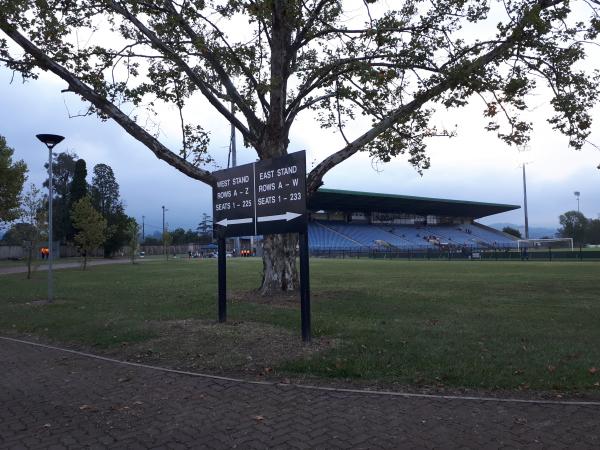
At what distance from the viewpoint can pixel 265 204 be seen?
829 cm

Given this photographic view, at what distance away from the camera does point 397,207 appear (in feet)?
279

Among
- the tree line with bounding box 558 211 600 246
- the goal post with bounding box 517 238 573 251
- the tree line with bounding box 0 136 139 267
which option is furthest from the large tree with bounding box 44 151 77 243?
the tree line with bounding box 558 211 600 246

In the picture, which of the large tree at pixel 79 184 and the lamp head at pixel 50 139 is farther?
the large tree at pixel 79 184

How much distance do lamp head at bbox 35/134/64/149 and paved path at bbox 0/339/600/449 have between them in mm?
8850

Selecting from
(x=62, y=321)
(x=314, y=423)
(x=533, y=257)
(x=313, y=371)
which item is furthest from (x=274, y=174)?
(x=533, y=257)

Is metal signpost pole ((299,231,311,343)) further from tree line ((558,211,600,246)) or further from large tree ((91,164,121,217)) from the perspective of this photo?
tree line ((558,211,600,246))

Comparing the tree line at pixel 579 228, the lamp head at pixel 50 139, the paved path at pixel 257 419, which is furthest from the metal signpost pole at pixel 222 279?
the tree line at pixel 579 228

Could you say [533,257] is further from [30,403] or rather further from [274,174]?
[30,403]

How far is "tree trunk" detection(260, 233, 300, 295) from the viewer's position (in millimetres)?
13000

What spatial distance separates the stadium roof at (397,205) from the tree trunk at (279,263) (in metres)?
53.7

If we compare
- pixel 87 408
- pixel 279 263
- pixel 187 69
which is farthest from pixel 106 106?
pixel 87 408

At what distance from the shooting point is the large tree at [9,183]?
2775 cm

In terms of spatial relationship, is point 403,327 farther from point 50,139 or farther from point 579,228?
point 579,228

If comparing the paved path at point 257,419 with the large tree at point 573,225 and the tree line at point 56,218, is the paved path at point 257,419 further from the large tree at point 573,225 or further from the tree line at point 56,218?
the large tree at point 573,225
